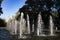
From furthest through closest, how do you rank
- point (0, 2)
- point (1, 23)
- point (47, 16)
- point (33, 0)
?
point (1, 23), point (33, 0), point (47, 16), point (0, 2)

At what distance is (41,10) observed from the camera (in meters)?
44.8

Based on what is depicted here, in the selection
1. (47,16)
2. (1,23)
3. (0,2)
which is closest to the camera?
(0,2)

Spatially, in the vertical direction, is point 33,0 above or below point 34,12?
above

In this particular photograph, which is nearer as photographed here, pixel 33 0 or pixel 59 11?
pixel 59 11

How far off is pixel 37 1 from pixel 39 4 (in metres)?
1.01

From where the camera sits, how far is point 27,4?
47531mm

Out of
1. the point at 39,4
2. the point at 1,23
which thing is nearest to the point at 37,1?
the point at 39,4

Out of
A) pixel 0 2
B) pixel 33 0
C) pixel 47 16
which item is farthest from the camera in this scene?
pixel 33 0

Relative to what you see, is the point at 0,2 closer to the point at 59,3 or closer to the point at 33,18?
the point at 33,18

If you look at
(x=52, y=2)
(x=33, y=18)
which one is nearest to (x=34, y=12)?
(x=33, y=18)

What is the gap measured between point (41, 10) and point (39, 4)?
2137 millimetres

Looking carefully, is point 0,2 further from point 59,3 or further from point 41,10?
point 59,3

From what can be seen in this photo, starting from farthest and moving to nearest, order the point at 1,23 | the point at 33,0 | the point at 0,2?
the point at 1,23 < the point at 33,0 < the point at 0,2

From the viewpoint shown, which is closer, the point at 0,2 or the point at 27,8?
the point at 0,2
